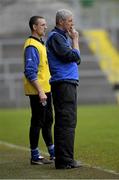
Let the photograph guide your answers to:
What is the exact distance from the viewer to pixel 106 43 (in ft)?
121

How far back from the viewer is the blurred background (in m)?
29.4

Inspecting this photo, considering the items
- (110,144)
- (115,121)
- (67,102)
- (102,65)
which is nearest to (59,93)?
(67,102)

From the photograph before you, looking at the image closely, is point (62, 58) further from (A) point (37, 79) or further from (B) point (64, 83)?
(A) point (37, 79)

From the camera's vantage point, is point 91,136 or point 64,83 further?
point 91,136

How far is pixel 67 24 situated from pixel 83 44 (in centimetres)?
2636

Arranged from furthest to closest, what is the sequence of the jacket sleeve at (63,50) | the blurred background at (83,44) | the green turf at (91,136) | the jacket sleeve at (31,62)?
the blurred background at (83,44) → the green turf at (91,136) → the jacket sleeve at (31,62) → the jacket sleeve at (63,50)

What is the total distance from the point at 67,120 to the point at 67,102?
0.68 ft

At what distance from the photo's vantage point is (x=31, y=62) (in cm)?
974

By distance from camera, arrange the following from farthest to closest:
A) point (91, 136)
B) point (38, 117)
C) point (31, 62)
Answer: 1. point (91, 136)
2. point (38, 117)
3. point (31, 62)

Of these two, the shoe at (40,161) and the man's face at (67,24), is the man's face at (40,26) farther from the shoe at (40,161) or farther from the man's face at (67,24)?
the shoe at (40,161)

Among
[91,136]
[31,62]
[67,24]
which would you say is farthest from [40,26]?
[91,136]

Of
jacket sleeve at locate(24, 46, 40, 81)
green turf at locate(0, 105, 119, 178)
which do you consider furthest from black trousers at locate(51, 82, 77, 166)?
jacket sleeve at locate(24, 46, 40, 81)

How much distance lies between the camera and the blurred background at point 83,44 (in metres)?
29.4

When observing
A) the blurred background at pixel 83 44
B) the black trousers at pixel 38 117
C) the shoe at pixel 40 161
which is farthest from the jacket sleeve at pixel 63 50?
the blurred background at pixel 83 44
